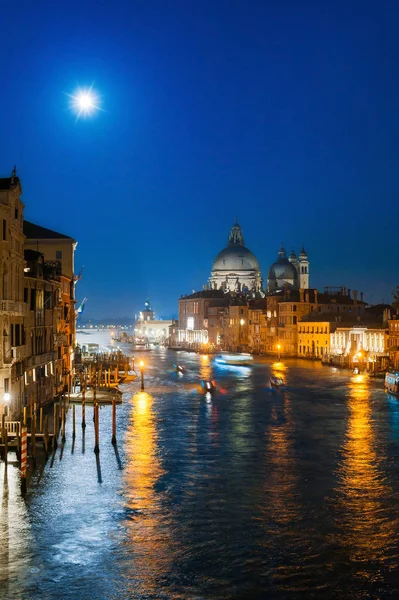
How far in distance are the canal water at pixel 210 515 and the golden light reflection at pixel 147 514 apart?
40mm

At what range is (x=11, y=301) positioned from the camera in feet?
96.3

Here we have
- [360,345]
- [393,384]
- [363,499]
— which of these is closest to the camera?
[363,499]

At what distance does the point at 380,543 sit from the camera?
19.1 metres

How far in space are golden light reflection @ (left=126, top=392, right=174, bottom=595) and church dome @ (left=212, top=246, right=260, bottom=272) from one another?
144m

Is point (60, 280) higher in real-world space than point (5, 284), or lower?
higher

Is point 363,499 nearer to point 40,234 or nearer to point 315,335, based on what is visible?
point 40,234

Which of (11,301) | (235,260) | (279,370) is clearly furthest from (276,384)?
(235,260)

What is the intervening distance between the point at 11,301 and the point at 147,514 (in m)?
→ 11.2

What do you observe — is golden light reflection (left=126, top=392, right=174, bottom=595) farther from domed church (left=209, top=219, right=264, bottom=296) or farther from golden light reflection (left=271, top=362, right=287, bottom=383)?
domed church (left=209, top=219, right=264, bottom=296)

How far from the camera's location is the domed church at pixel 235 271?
174000 millimetres

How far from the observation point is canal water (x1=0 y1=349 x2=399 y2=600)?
55.0ft

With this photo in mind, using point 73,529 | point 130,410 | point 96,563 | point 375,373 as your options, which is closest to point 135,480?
point 73,529

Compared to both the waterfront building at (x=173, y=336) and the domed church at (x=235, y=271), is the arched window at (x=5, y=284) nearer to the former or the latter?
the waterfront building at (x=173, y=336)

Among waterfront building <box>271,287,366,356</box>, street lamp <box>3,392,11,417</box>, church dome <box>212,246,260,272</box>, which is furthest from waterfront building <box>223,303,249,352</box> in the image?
street lamp <box>3,392,11,417</box>
